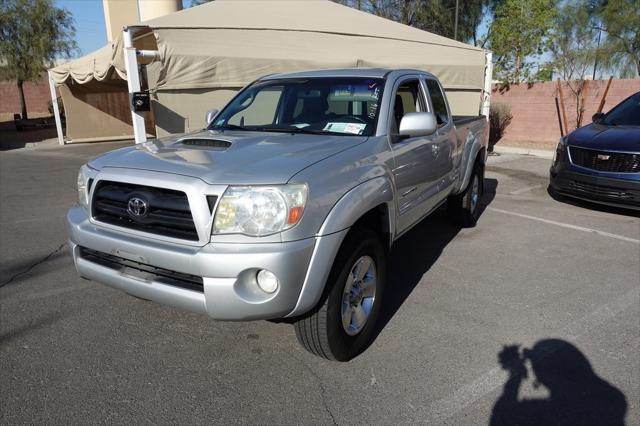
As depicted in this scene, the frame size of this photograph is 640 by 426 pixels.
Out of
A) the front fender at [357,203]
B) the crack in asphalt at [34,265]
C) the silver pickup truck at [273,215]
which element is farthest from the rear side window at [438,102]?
the crack in asphalt at [34,265]

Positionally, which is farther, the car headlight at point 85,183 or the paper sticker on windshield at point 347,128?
the paper sticker on windshield at point 347,128

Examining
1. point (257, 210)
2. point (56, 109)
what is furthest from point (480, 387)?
point (56, 109)

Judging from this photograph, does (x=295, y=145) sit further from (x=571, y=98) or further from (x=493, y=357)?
(x=571, y=98)

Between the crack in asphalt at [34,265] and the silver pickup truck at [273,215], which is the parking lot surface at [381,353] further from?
the silver pickup truck at [273,215]

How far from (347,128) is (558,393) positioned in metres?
2.16

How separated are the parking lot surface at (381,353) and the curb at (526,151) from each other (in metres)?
8.80

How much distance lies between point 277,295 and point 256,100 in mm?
2576

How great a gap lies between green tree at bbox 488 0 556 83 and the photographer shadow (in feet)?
49.1

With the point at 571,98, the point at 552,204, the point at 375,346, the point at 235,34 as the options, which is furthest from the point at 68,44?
the point at 375,346

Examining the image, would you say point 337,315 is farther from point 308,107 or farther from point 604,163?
point 604,163

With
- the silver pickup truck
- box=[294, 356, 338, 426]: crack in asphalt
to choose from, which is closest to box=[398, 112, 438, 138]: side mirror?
the silver pickup truck

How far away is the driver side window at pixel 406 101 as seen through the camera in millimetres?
3762

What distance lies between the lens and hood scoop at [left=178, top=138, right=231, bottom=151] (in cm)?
309

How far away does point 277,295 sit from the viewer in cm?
237
